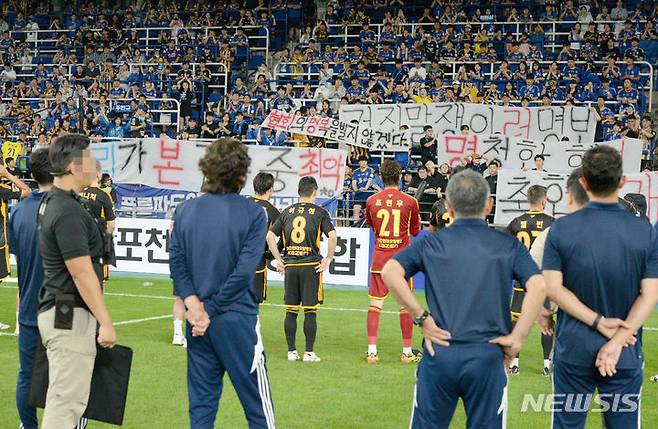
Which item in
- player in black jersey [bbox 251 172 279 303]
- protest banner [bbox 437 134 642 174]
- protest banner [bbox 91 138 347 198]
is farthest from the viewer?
protest banner [bbox 91 138 347 198]

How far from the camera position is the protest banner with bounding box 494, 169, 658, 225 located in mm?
18578

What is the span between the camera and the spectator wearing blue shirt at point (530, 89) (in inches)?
924

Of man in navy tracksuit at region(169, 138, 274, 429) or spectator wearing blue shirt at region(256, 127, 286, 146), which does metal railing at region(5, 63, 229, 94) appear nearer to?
spectator wearing blue shirt at region(256, 127, 286, 146)

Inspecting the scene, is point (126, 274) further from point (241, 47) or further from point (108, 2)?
point (108, 2)

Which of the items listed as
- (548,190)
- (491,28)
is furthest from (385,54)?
(548,190)

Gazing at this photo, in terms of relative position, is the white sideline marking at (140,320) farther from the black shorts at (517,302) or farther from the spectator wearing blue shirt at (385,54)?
the spectator wearing blue shirt at (385,54)

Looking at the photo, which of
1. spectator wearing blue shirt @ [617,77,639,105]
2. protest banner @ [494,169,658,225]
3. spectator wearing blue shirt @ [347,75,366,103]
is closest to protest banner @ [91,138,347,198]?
protest banner @ [494,169,658,225]

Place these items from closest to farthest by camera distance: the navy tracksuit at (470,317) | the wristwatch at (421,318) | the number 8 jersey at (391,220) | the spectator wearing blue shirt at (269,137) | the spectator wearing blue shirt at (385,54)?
the navy tracksuit at (470,317) < the wristwatch at (421,318) < the number 8 jersey at (391,220) < the spectator wearing blue shirt at (269,137) < the spectator wearing blue shirt at (385,54)

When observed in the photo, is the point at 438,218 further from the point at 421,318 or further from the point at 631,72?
the point at 631,72

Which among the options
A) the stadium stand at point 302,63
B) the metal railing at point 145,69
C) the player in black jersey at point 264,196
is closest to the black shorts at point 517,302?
the player in black jersey at point 264,196

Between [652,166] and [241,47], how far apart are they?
45.5 ft

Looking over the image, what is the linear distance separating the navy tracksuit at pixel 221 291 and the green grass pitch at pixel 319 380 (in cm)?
242

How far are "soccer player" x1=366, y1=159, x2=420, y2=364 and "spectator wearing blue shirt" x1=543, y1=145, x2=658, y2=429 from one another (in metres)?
5.82

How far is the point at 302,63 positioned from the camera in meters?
27.3
